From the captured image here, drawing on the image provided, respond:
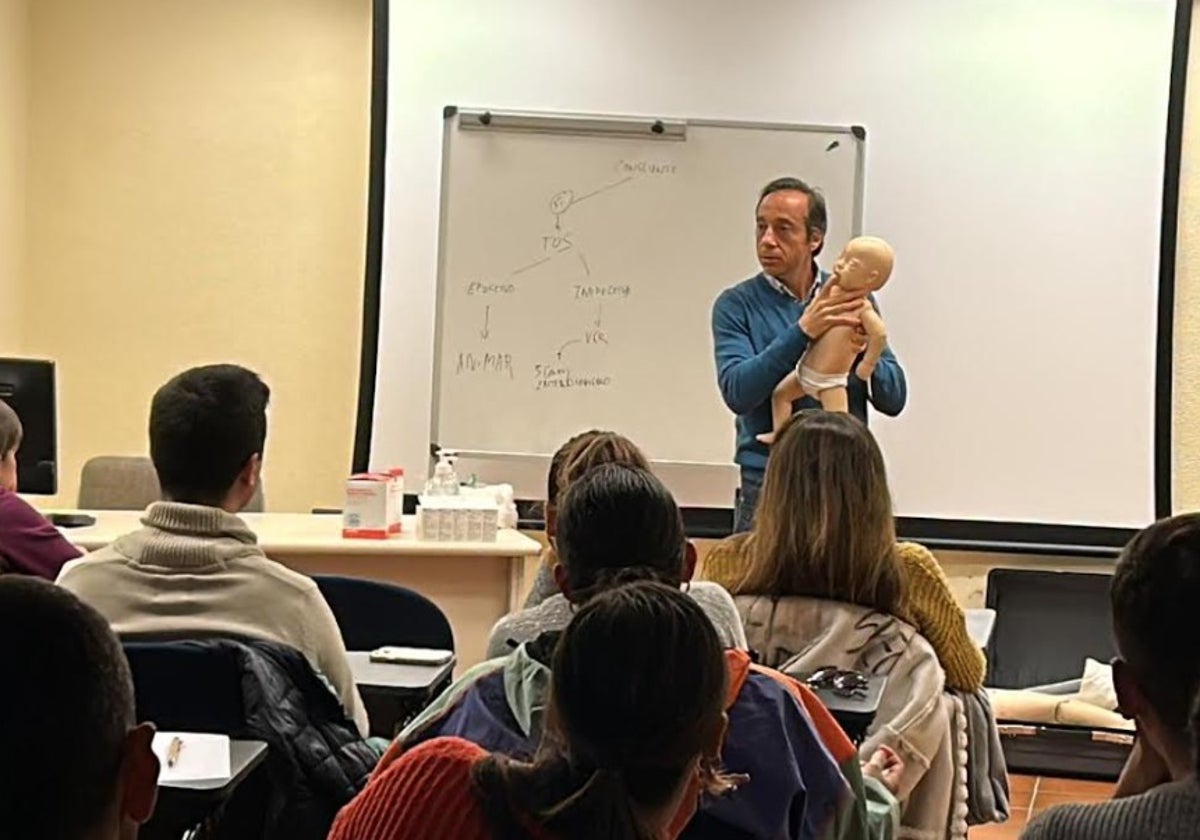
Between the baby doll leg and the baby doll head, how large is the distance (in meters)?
0.26

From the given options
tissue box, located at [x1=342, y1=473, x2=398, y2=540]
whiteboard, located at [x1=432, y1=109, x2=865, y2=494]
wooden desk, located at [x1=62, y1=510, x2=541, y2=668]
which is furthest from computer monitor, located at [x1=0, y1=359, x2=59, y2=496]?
whiteboard, located at [x1=432, y1=109, x2=865, y2=494]

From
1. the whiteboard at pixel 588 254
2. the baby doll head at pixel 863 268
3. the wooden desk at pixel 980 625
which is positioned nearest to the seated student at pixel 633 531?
the wooden desk at pixel 980 625

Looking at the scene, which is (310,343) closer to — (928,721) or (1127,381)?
(1127,381)

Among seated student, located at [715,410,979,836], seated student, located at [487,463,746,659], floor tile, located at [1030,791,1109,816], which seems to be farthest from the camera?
floor tile, located at [1030,791,1109,816]

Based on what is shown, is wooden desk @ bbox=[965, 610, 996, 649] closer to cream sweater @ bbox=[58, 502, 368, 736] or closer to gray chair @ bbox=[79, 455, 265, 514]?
cream sweater @ bbox=[58, 502, 368, 736]

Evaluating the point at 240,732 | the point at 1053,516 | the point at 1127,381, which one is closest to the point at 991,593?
the point at 1053,516

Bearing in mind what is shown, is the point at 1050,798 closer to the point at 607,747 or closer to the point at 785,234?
the point at 785,234

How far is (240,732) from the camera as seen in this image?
6.21 feet

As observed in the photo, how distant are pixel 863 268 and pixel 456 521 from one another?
1.23 m

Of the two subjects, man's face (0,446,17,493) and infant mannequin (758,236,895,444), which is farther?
infant mannequin (758,236,895,444)

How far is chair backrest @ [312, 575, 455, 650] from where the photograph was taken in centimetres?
286

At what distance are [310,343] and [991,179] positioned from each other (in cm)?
237

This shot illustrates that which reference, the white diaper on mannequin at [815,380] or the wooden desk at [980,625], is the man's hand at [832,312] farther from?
the wooden desk at [980,625]

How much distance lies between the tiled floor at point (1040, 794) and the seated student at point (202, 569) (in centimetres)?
232
